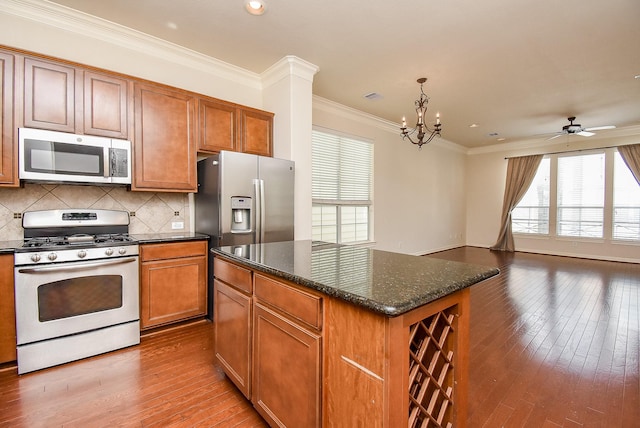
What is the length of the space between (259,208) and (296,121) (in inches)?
47.3

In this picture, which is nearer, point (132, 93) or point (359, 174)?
point (132, 93)

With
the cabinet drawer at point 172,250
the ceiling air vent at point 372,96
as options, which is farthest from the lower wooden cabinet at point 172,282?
the ceiling air vent at point 372,96

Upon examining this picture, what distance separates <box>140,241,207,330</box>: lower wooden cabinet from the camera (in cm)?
265

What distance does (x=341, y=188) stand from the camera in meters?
5.12

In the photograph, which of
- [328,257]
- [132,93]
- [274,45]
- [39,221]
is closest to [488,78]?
[274,45]

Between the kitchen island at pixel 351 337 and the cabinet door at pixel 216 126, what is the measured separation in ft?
5.92

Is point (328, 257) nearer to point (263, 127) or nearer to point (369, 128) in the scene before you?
point (263, 127)

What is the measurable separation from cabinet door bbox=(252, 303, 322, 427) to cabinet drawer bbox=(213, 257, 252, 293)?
161mm

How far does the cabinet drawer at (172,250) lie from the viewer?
2634 millimetres

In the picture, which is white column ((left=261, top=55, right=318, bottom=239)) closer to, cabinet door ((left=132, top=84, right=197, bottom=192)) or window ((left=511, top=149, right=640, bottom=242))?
cabinet door ((left=132, top=84, right=197, bottom=192))

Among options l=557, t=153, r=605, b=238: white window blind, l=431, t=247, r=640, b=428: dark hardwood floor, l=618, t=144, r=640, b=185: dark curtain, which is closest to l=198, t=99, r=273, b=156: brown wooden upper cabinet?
l=431, t=247, r=640, b=428: dark hardwood floor

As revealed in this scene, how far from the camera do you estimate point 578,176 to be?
6820mm

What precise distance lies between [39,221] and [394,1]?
3.63m

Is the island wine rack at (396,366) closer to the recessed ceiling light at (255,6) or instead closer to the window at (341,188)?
the recessed ceiling light at (255,6)
